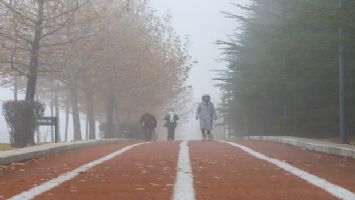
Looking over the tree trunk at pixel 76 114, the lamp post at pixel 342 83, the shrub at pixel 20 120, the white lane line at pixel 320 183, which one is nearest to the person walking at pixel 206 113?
the shrub at pixel 20 120

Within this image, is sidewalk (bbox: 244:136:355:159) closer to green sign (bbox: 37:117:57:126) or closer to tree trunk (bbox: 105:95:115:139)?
green sign (bbox: 37:117:57:126)

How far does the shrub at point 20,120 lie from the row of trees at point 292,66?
335 inches

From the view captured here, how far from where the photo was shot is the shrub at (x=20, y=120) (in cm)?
2150

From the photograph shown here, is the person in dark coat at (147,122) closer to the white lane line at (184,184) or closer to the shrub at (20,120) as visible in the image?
the shrub at (20,120)

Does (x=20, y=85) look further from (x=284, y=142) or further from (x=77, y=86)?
(x=284, y=142)

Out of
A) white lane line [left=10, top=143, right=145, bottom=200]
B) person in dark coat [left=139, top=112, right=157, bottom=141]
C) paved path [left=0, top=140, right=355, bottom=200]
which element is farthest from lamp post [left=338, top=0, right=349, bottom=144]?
person in dark coat [left=139, top=112, right=157, bottom=141]

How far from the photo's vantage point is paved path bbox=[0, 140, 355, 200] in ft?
25.8

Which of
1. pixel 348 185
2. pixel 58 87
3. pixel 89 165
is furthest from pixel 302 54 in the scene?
pixel 58 87

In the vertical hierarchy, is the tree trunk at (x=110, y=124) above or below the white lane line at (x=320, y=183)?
above

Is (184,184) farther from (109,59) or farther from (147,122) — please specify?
(109,59)

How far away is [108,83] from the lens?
42.0 m

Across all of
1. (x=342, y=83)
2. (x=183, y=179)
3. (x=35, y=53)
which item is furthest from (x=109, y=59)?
(x=183, y=179)

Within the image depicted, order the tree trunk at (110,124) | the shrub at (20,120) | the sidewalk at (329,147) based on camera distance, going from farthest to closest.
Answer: the tree trunk at (110,124) → the shrub at (20,120) → the sidewalk at (329,147)

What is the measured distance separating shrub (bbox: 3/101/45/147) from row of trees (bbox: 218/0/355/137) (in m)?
8.50
